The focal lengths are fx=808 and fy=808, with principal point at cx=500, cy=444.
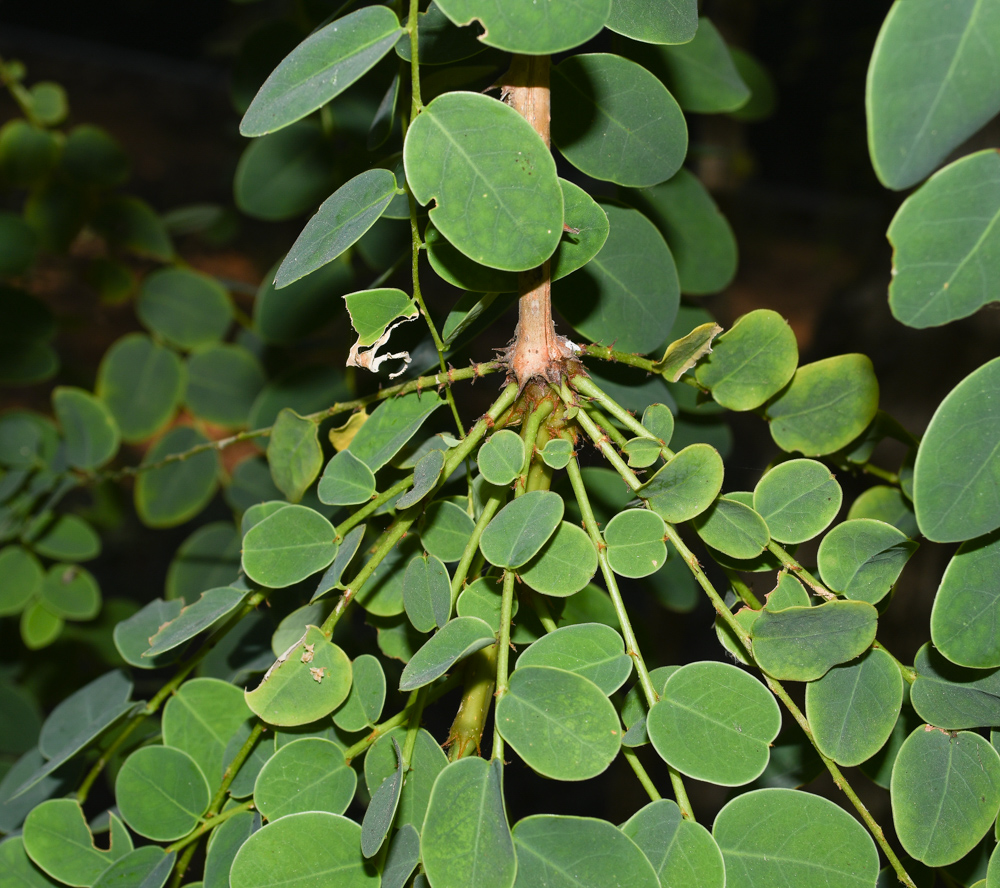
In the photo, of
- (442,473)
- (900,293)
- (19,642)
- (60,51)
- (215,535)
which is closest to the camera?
(900,293)

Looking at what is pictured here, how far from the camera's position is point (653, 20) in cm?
37

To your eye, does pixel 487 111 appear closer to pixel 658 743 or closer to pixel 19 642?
pixel 658 743

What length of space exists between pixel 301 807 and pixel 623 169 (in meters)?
0.38

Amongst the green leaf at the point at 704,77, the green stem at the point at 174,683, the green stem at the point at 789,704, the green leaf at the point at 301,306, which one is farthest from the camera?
the green leaf at the point at 301,306

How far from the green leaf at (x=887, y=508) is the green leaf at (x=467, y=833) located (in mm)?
286

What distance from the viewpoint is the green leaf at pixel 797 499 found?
1.34 feet

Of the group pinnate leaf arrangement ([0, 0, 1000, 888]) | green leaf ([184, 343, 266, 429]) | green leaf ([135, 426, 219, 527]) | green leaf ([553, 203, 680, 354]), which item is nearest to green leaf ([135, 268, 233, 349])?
green leaf ([184, 343, 266, 429])

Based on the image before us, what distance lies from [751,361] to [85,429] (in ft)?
2.25

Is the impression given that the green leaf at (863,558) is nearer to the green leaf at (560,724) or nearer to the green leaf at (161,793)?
the green leaf at (560,724)

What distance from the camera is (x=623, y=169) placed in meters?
0.46

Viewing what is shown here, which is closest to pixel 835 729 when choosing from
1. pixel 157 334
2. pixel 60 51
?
pixel 157 334

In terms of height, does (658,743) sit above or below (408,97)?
below

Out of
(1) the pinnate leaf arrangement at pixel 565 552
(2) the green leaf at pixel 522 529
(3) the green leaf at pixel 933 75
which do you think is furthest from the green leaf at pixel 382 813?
(3) the green leaf at pixel 933 75

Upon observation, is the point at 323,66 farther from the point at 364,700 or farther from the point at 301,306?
the point at 301,306
